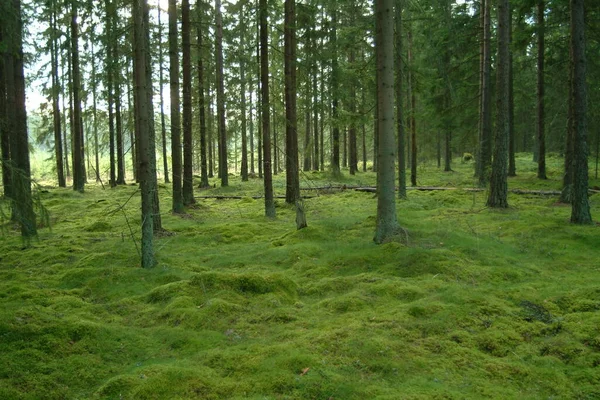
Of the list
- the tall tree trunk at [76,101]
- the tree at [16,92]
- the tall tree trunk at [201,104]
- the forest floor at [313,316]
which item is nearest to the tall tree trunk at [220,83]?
the tall tree trunk at [201,104]

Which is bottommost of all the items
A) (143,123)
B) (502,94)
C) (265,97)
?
(143,123)

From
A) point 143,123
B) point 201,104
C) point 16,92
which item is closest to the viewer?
point 143,123

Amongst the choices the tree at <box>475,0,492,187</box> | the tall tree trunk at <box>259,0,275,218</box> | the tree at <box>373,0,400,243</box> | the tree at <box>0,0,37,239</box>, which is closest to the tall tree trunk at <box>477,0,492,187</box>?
the tree at <box>475,0,492,187</box>

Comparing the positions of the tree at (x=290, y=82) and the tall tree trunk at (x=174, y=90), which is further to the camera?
the tall tree trunk at (x=174, y=90)

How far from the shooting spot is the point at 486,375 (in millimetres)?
4211

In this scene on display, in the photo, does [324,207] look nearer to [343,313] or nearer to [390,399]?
[343,313]

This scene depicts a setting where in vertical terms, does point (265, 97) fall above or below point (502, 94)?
above

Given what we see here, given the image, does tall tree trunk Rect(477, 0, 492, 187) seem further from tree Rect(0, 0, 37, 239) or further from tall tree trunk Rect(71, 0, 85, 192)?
tall tree trunk Rect(71, 0, 85, 192)

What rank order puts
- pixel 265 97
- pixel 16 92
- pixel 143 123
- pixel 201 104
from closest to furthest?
pixel 143 123 → pixel 16 92 → pixel 265 97 → pixel 201 104

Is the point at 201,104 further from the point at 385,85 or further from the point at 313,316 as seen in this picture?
the point at 313,316

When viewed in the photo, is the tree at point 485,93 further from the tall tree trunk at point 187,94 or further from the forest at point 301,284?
the tall tree trunk at point 187,94

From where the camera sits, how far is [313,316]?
19.0 feet

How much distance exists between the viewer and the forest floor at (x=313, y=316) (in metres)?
4.11

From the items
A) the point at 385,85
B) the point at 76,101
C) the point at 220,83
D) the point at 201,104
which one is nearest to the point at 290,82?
the point at 385,85
